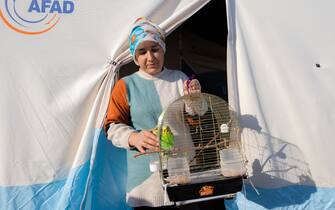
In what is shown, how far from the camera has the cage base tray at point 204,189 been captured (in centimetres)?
114

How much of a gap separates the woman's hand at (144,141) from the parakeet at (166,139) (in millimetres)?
20

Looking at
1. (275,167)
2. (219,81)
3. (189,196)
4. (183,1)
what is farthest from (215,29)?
(189,196)

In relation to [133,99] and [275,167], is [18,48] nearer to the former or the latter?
[133,99]

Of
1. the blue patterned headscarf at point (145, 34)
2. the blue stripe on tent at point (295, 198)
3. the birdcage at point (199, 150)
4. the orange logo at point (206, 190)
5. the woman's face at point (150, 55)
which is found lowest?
the blue stripe on tent at point (295, 198)

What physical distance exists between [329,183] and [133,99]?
90cm

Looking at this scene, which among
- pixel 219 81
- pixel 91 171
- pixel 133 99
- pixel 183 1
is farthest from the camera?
pixel 219 81

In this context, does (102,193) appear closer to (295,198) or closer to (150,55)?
(150,55)

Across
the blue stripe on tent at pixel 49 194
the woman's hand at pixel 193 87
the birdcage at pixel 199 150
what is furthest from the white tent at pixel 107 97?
the woman's hand at pixel 193 87

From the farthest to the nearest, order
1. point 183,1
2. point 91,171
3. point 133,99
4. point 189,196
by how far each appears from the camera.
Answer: point 183,1
point 91,171
point 133,99
point 189,196

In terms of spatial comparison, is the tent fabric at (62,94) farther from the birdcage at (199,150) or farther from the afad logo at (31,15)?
the birdcage at (199,150)

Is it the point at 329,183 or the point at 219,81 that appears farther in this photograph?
the point at 219,81

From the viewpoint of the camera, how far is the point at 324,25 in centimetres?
164

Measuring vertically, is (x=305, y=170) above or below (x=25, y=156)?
below

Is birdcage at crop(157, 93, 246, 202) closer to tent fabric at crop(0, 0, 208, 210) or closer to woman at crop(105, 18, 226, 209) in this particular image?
woman at crop(105, 18, 226, 209)
